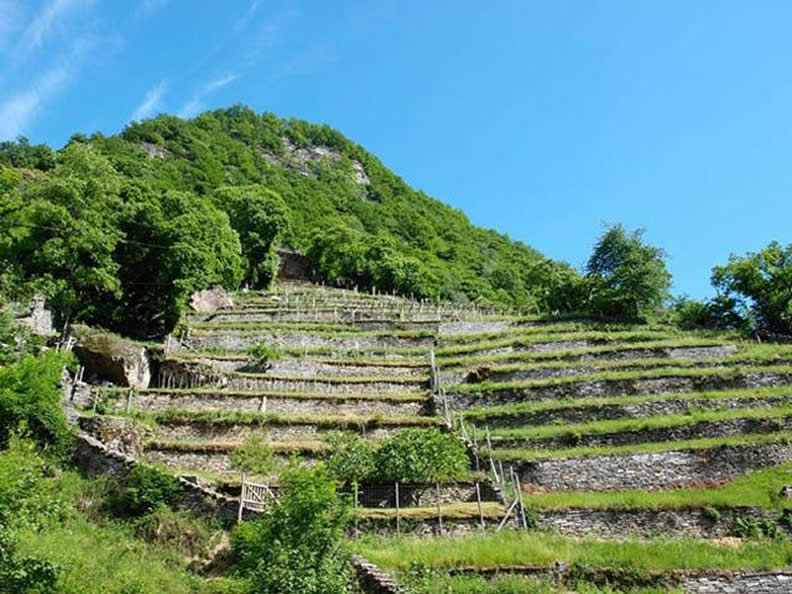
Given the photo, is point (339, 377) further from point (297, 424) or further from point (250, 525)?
point (250, 525)

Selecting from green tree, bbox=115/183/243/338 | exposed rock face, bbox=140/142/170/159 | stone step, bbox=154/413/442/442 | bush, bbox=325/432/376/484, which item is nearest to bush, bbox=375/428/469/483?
bush, bbox=325/432/376/484

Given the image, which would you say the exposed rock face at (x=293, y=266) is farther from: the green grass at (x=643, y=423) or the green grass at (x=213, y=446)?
the green grass at (x=213, y=446)

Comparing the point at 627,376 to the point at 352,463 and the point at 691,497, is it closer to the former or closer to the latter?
the point at 691,497

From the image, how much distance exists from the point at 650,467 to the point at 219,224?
3536cm

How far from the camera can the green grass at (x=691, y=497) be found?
20172 millimetres

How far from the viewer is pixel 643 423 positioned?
25.0 m

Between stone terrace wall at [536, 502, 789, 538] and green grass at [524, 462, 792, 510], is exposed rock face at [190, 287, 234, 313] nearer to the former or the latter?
green grass at [524, 462, 792, 510]

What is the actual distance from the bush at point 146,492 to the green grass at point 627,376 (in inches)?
555

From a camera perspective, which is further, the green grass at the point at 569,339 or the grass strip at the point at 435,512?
the green grass at the point at 569,339

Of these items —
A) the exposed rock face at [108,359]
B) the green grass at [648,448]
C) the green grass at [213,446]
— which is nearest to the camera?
the green grass at [213,446]

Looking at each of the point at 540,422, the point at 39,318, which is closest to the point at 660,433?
the point at 540,422

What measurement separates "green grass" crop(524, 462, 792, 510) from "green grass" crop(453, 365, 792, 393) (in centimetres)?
683

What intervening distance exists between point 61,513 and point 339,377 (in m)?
14.9

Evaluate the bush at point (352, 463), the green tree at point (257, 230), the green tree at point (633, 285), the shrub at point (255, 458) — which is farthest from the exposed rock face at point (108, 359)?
the green tree at point (257, 230)
